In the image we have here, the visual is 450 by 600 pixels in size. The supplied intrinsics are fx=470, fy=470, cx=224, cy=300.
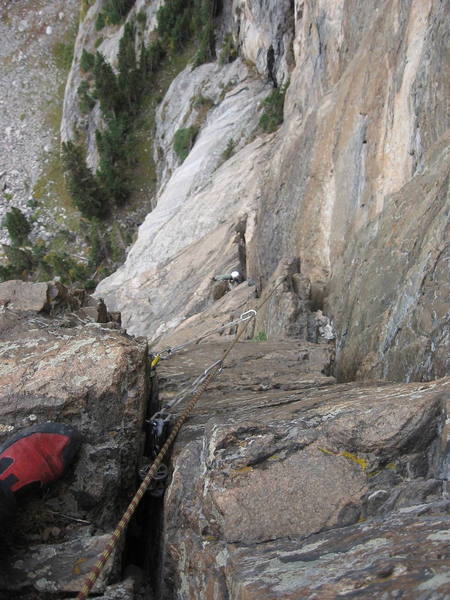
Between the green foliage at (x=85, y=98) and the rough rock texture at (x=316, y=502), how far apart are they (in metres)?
49.2

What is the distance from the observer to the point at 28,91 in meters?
55.4

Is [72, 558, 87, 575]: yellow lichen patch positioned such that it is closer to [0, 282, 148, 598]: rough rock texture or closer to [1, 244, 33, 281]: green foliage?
[0, 282, 148, 598]: rough rock texture

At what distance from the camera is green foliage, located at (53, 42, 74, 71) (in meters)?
57.0

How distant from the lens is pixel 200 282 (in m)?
17.0

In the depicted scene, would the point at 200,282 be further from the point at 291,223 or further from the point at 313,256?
the point at 313,256

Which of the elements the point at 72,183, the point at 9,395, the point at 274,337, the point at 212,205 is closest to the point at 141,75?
the point at 72,183

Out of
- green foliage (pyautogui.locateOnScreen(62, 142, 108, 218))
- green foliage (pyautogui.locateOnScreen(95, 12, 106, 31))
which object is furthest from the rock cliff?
green foliage (pyautogui.locateOnScreen(95, 12, 106, 31))

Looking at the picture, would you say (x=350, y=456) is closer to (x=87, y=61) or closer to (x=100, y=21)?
(x=87, y=61)

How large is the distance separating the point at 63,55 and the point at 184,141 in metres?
36.1

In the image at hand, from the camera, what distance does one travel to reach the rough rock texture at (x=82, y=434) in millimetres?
3850

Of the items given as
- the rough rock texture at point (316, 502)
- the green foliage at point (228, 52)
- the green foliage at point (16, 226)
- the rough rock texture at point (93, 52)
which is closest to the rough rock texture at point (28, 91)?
the green foliage at point (16, 226)

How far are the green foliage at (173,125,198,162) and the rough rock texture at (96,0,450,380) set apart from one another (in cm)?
963

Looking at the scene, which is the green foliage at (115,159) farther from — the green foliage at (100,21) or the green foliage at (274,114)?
the green foliage at (274,114)

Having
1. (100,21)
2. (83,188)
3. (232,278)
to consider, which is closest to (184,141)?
(83,188)
